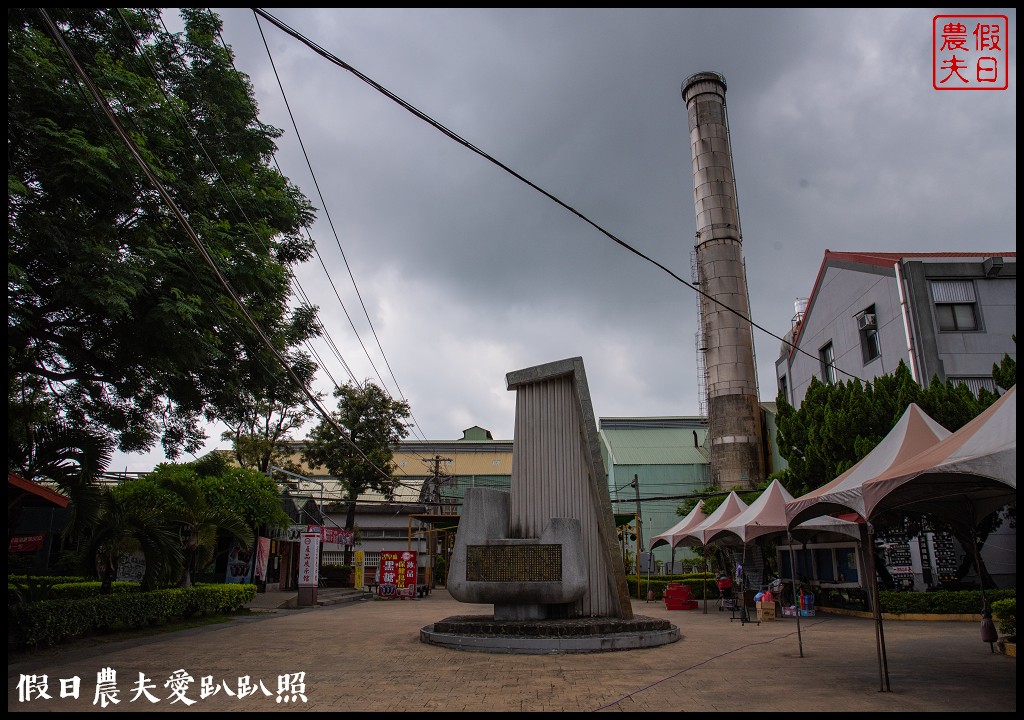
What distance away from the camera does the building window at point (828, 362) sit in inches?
1003

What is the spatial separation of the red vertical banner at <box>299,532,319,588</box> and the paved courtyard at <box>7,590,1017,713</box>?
9.82 metres

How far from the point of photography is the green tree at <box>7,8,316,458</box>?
32.3ft

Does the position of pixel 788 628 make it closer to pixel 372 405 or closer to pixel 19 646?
pixel 19 646

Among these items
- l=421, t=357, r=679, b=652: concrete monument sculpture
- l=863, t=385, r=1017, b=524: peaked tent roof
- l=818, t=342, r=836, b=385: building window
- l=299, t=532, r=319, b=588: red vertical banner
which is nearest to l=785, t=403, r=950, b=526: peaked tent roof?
l=863, t=385, r=1017, b=524: peaked tent roof

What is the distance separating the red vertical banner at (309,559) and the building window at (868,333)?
19.7 meters

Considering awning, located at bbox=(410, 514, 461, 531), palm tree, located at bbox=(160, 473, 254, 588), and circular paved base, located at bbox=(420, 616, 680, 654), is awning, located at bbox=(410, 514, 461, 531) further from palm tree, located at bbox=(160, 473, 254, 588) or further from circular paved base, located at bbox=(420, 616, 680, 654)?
circular paved base, located at bbox=(420, 616, 680, 654)

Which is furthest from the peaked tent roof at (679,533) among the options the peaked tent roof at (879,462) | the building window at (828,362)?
the peaked tent roof at (879,462)

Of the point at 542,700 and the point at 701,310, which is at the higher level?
the point at 701,310

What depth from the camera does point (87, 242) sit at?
399 inches

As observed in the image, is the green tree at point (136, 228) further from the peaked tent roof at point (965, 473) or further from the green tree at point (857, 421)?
the green tree at point (857, 421)

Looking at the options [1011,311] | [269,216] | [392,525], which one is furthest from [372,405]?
[1011,311]

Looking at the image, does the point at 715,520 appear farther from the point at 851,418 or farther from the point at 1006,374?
the point at 1006,374

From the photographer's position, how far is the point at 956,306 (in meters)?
20.5

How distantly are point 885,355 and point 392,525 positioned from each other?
1225 inches
